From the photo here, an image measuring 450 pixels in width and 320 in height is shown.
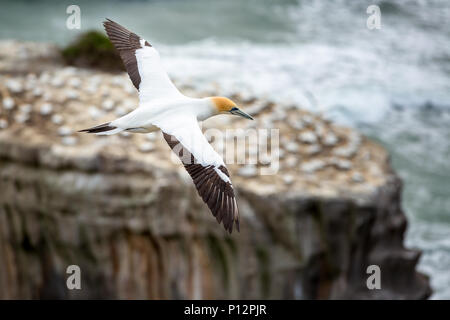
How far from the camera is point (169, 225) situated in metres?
6.96

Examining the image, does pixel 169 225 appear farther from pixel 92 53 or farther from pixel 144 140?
pixel 92 53

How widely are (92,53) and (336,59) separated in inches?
291

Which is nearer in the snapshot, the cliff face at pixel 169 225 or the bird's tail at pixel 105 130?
the bird's tail at pixel 105 130

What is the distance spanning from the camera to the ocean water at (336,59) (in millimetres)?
12336

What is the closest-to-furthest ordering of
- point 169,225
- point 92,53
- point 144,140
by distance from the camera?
point 169,225 < point 144,140 < point 92,53

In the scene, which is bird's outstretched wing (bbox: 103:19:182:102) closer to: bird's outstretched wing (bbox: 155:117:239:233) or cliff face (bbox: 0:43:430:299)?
bird's outstretched wing (bbox: 155:117:239:233)

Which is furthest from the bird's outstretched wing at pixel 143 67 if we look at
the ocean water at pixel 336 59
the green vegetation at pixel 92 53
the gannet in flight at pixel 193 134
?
the green vegetation at pixel 92 53

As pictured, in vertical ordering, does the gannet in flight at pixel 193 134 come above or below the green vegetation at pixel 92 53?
below

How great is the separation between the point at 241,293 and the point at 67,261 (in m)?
1.96

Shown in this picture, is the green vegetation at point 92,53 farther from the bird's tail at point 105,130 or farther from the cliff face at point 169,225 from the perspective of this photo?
the bird's tail at point 105,130

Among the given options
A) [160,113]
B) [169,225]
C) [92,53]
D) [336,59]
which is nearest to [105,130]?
[160,113]

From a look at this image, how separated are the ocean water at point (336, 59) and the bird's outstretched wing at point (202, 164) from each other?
6.12 m

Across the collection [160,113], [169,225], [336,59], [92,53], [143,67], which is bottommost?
[169,225]
